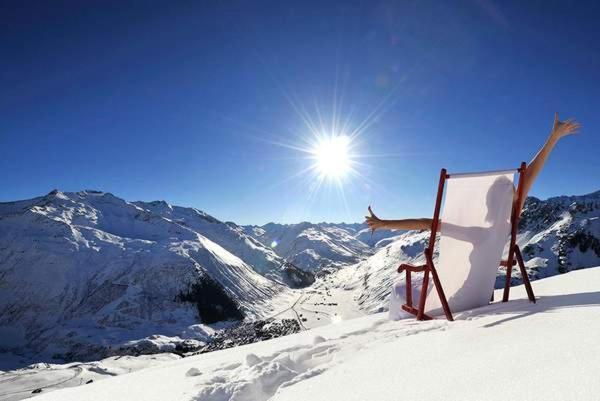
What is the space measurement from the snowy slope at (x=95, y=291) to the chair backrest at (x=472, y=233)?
490 feet

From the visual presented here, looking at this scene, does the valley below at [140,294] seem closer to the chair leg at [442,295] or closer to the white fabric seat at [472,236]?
the white fabric seat at [472,236]

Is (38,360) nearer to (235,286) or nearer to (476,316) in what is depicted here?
(235,286)

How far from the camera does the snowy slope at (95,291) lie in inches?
5566

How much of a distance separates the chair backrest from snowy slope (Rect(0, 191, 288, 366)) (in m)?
149

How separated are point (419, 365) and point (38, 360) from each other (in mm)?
170664

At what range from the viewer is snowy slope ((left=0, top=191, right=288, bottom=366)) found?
141375 mm

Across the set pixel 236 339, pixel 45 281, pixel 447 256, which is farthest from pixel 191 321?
pixel 447 256

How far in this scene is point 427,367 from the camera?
2900 mm

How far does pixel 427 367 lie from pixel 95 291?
191315 millimetres

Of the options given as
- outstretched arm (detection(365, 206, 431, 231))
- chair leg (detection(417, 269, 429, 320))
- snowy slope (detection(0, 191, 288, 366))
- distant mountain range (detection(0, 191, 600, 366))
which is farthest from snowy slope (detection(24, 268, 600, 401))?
snowy slope (detection(0, 191, 288, 366))

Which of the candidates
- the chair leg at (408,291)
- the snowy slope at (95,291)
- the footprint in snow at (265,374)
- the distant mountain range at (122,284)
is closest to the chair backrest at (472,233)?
the chair leg at (408,291)

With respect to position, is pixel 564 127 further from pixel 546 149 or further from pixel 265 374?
pixel 265 374

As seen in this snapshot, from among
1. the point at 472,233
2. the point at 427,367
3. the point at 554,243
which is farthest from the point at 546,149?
the point at 554,243

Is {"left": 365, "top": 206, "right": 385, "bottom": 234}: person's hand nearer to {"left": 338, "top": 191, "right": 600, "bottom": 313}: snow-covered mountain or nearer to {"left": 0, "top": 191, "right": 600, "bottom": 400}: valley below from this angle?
{"left": 0, "top": 191, "right": 600, "bottom": 400}: valley below
